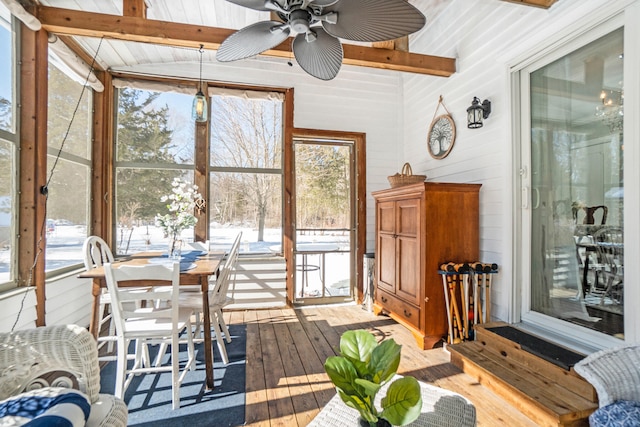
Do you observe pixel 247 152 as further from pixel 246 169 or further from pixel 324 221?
pixel 324 221

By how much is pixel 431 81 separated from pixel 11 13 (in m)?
3.96

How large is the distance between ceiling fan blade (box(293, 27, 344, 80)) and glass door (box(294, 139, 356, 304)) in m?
2.19

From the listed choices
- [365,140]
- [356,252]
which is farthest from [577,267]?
[365,140]

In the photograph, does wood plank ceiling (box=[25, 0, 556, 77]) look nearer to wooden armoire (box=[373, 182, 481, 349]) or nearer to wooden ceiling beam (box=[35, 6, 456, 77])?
wooden ceiling beam (box=[35, 6, 456, 77])

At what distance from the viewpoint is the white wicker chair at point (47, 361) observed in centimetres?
137

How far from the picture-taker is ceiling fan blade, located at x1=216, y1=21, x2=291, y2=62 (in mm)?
1968

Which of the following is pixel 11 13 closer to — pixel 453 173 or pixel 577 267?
pixel 453 173

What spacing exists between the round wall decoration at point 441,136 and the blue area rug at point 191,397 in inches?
115

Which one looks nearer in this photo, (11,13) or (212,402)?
(212,402)

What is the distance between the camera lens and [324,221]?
4523 mm

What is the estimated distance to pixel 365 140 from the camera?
14.9 ft

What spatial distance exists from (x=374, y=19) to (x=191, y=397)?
8.53ft

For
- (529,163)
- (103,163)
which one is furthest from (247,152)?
(529,163)

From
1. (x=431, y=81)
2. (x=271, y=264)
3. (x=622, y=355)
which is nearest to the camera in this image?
(x=622, y=355)
